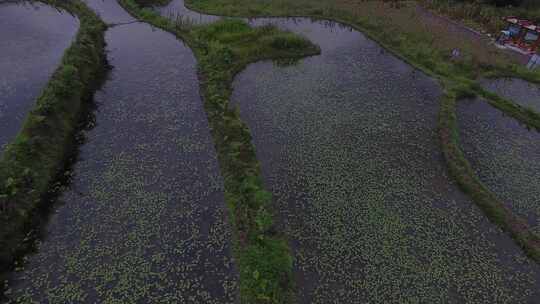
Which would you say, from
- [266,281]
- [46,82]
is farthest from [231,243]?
[46,82]

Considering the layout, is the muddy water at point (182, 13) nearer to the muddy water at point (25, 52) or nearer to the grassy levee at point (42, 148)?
the muddy water at point (25, 52)

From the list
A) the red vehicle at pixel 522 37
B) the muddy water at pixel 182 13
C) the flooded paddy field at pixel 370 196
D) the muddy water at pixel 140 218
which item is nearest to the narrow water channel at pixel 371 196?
the flooded paddy field at pixel 370 196

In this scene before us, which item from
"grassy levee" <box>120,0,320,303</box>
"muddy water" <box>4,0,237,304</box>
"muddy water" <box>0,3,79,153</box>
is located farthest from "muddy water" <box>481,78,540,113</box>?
"muddy water" <box>0,3,79,153</box>

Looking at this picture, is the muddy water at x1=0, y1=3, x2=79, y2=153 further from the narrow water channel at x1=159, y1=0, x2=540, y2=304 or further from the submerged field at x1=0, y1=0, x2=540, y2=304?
the narrow water channel at x1=159, y1=0, x2=540, y2=304

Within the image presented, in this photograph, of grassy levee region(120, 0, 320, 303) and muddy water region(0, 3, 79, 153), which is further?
muddy water region(0, 3, 79, 153)

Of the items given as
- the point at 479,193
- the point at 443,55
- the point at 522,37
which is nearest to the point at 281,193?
the point at 479,193

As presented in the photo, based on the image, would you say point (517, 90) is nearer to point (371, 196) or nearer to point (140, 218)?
point (371, 196)

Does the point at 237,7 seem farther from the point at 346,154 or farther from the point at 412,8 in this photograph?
the point at 346,154
